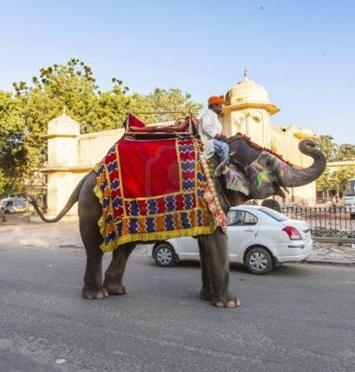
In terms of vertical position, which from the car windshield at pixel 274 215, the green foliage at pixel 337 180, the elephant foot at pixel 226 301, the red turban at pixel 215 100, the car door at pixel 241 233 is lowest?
the elephant foot at pixel 226 301

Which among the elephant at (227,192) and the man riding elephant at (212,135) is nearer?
the elephant at (227,192)

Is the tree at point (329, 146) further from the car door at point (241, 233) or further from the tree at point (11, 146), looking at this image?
A: the car door at point (241, 233)

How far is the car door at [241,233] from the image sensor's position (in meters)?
10.1

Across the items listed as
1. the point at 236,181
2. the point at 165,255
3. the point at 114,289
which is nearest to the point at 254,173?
the point at 236,181

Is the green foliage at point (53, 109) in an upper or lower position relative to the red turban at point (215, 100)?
upper

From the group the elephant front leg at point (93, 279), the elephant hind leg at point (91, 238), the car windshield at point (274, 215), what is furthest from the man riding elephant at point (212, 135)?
the car windshield at point (274, 215)

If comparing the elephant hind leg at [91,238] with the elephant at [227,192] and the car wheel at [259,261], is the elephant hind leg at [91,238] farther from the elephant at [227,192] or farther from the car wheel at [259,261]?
the car wheel at [259,261]

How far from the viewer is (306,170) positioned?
6.41m

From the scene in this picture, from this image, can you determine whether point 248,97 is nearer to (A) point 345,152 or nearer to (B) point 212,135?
(B) point 212,135

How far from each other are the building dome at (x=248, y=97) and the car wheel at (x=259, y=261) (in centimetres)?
1134

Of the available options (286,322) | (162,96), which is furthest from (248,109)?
(162,96)

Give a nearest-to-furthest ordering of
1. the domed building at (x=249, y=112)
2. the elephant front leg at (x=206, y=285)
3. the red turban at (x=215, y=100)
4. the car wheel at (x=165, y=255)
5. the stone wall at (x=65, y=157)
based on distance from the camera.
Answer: the red turban at (x=215, y=100) < the elephant front leg at (x=206, y=285) < the car wheel at (x=165, y=255) < the domed building at (x=249, y=112) < the stone wall at (x=65, y=157)

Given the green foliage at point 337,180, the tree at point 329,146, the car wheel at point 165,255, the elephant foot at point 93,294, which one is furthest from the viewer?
the tree at point 329,146

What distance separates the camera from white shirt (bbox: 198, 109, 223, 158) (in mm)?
6652
